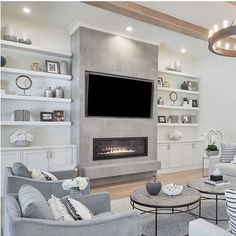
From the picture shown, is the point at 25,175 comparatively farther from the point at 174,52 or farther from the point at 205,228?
the point at 174,52

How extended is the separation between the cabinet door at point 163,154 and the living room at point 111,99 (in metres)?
0.03

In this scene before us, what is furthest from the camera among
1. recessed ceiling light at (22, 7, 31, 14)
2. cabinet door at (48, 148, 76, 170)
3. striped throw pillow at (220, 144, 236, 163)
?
striped throw pillow at (220, 144, 236, 163)

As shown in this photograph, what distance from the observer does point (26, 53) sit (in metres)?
4.80

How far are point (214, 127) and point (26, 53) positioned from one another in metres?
5.33

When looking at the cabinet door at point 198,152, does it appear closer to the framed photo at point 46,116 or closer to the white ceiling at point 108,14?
the white ceiling at point 108,14

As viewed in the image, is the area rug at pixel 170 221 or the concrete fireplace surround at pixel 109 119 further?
the concrete fireplace surround at pixel 109 119

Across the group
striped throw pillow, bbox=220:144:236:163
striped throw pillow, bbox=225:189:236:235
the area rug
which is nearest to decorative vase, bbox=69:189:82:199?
the area rug

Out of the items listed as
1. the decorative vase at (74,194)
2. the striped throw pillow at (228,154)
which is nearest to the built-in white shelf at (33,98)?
the decorative vase at (74,194)

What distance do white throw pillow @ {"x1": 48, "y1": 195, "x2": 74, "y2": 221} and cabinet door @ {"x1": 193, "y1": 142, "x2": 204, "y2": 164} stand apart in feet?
18.1

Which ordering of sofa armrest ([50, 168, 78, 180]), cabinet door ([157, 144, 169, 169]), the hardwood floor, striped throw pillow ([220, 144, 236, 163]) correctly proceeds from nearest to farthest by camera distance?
sofa armrest ([50, 168, 78, 180]) < the hardwood floor < striped throw pillow ([220, 144, 236, 163]) < cabinet door ([157, 144, 169, 169])

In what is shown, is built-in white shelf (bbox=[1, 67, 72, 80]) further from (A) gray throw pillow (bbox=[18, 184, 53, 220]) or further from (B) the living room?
(A) gray throw pillow (bbox=[18, 184, 53, 220])

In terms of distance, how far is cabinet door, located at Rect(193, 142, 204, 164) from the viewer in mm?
6820

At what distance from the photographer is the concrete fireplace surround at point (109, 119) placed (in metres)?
4.83

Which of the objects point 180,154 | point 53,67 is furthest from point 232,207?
point 180,154
